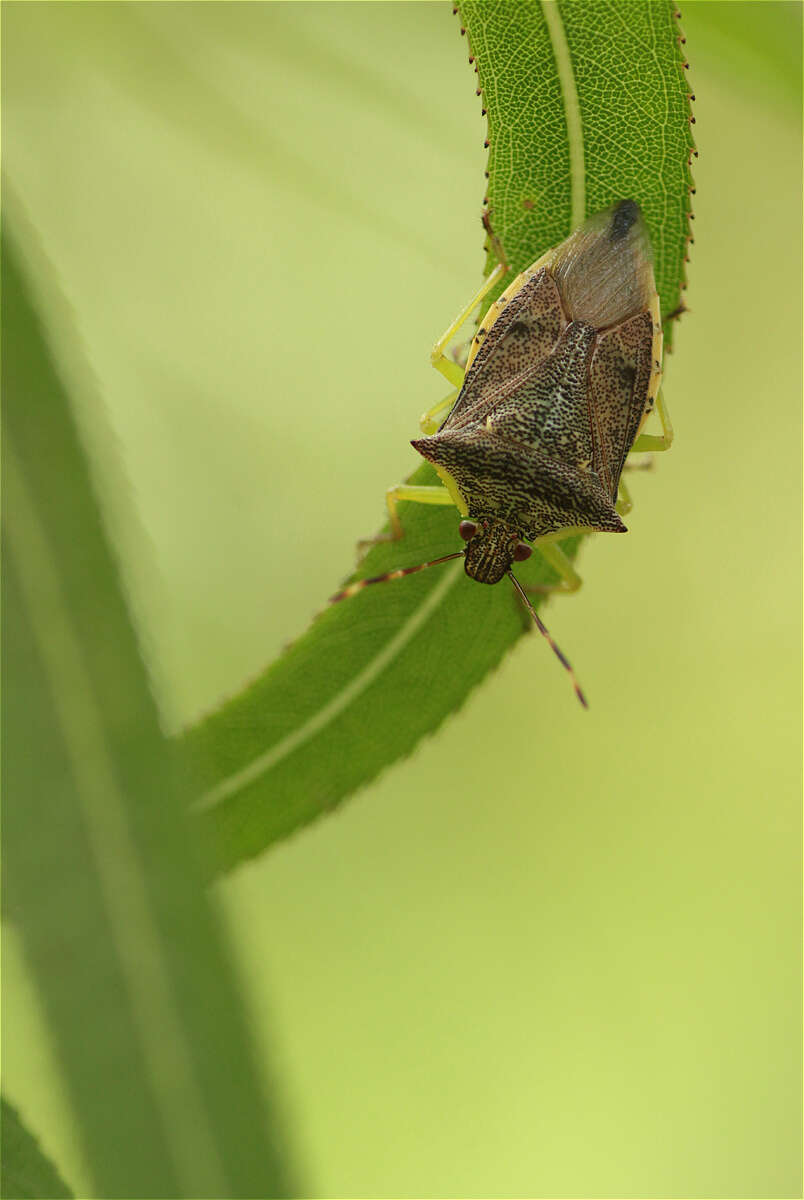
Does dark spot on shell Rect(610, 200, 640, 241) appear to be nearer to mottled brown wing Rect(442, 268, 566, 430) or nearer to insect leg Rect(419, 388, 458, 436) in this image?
mottled brown wing Rect(442, 268, 566, 430)

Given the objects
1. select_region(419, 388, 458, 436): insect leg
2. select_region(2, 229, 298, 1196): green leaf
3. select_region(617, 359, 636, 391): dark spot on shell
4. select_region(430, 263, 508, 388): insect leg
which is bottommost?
select_region(2, 229, 298, 1196): green leaf

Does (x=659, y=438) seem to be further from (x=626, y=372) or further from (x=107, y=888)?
(x=107, y=888)

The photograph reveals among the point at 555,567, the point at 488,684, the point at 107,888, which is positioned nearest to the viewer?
the point at 107,888

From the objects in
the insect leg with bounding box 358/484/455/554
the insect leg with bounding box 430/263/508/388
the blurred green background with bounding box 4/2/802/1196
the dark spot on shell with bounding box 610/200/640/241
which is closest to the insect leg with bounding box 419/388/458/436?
the insect leg with bounding box 430/263/508/388

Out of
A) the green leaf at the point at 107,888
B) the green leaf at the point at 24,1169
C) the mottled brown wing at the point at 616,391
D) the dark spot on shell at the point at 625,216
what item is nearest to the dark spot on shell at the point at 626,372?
the mottled brown wing at the point at 616,391

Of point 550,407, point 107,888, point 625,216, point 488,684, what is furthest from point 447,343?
point 107,888

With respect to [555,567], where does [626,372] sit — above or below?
above
